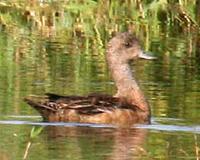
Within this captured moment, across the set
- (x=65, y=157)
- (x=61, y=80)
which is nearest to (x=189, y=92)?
(x=61, y=80)

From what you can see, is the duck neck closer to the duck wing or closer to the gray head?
the gray head

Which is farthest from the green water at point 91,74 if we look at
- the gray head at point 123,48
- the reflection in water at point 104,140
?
the gray head at point 123,48

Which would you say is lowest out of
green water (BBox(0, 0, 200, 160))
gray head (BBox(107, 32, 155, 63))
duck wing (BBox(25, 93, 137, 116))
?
green water (BBox(0, 0, 200, 160))

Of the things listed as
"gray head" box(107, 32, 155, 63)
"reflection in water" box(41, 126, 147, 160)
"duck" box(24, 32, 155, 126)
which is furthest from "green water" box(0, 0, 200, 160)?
"gray head" box(107, 32, 155, 63)

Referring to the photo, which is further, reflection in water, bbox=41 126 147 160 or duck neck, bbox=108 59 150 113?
duck neck, bbox=108 59 150 113

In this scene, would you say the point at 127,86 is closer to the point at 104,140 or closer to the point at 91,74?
the point at 104,140

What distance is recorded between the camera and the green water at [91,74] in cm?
1165

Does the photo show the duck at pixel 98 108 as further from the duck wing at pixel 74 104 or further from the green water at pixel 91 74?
the green water at pixel 91 74

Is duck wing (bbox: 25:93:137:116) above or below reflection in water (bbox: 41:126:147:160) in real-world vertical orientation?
above

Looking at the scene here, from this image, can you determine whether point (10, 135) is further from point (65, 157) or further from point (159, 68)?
point (159, 68)

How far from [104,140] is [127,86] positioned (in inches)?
106

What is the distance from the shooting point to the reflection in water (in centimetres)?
1117

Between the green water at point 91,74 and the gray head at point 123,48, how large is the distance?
626 mm

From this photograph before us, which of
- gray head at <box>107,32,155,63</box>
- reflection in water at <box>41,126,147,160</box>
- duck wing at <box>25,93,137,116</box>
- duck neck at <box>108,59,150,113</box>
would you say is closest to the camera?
reflection in water at <box>41,126,147,160</box>
